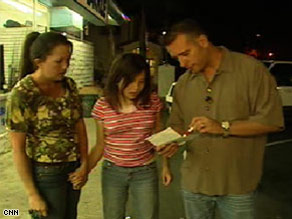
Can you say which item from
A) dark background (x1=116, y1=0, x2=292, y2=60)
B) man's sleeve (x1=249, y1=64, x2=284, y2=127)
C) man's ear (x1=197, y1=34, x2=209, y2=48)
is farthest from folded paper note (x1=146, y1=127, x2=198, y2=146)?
dark background (x1=116, y1=0, x2=292, y2=60)

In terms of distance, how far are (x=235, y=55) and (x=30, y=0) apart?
24.8 feet

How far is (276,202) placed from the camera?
5.42m

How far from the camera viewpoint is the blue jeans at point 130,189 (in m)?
2.99

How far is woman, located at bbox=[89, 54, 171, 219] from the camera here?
2.94 meters

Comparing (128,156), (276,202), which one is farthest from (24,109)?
(276,202)

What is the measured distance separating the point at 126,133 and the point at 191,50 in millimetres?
763

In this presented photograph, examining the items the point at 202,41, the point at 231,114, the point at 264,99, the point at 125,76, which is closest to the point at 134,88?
the point at 125,76

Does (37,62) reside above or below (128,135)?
above

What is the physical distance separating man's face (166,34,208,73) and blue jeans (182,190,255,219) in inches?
31.9

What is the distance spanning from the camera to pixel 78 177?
114 inches

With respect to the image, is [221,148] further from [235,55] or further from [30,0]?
[30,0]

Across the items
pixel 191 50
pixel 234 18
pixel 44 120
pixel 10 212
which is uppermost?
pixel 234 18

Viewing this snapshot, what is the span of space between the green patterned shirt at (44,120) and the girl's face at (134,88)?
0.35m

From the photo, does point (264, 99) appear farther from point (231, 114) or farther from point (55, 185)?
point (55, 185)
